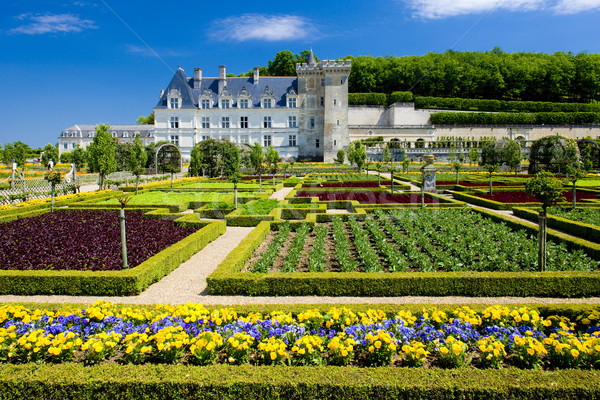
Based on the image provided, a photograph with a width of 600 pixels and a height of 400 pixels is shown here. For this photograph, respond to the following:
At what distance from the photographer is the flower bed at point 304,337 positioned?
419 cm

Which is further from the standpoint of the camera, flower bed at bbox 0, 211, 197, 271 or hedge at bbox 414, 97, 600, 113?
hedge at bbox 414, 97, 600, 113

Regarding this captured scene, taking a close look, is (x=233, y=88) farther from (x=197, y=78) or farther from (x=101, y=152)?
(x=101, y=152)

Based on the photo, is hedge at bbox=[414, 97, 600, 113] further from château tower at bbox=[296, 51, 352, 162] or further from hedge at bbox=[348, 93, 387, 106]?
château tower at bbox=[296, 51, 352, 162]

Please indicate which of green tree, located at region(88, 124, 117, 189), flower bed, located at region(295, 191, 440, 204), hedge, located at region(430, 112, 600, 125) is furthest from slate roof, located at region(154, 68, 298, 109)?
flower bed, located at region(295, 191, 440, 204)

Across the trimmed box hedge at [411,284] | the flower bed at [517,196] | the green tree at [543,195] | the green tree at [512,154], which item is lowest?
the trimmed box hedge at [411,284]

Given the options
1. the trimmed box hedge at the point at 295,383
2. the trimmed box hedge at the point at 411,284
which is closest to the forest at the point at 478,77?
the trimmed box hedge at the point at 411,284

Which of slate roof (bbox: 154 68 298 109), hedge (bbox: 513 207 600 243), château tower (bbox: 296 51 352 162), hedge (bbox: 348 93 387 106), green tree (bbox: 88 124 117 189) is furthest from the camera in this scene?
hedge (bbox: 348 93 387 106)

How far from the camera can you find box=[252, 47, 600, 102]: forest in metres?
66.8

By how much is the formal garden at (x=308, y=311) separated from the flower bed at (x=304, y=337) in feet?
0.08

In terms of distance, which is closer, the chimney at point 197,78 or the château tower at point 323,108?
the château tower at point 323,108

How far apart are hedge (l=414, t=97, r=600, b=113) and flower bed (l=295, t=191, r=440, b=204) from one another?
157 ft

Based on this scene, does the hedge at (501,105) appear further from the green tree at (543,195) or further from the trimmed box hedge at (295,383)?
the trimmed box hedge at (295,383)

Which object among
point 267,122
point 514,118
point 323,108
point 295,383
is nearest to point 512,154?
point 323,108

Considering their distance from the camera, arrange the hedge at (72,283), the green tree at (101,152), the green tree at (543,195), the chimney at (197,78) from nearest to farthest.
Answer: the hedge at (72,283) → the green tree at (543,195) → the green tree at (101,152) → the chimney at (197,78)
